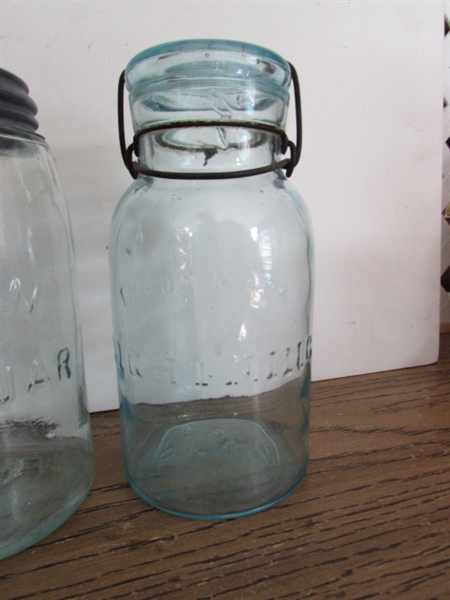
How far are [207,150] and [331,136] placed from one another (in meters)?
0.29

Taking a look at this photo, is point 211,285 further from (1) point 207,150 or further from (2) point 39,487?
(2) point 39,487

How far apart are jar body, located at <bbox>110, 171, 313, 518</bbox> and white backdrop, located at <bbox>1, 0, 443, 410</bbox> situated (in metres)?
0.12

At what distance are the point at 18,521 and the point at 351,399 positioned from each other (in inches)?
17.2

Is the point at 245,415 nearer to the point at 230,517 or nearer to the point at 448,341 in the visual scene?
the point at 230,517

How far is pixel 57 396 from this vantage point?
1.63 ft

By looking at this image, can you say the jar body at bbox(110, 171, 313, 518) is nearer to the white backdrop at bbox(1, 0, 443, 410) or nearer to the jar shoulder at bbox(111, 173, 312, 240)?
the jar shoulder at bbox(111, 173, 312, 240)

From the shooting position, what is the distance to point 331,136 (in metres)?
0.66

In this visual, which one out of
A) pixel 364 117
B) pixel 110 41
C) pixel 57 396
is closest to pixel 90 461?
pixel 57 396

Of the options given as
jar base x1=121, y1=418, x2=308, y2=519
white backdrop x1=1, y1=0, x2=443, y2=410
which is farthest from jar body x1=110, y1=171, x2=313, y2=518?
white backdrop x1=1, y1=0, x2=443, y2=410

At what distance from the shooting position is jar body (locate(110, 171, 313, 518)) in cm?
45

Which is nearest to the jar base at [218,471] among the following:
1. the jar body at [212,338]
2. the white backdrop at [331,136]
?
the jar body at [212,338]

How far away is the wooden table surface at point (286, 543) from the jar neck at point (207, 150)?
0.31 meters

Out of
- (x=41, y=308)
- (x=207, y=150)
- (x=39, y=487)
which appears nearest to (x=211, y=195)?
(x=207, y=150)

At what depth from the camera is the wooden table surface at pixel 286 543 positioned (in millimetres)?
318
